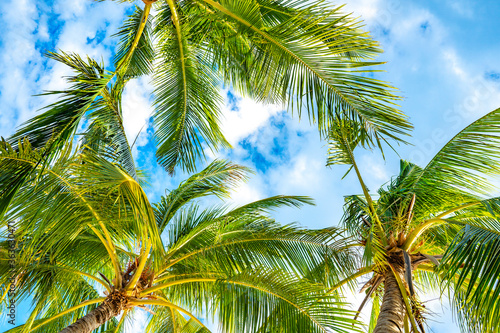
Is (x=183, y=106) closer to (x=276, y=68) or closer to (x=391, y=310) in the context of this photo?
(x=276, y=68)

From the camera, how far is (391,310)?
440cm

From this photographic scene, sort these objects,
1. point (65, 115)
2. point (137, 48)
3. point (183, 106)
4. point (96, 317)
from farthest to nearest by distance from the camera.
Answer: point (137, 48) → point (183, 106) → point (96, 317) → point (65, 115)

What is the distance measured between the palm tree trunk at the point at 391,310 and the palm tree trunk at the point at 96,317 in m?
3.03

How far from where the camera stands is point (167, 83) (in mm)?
6883

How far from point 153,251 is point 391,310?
2607 millimetres

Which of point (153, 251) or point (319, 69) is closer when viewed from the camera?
point (319, 69)

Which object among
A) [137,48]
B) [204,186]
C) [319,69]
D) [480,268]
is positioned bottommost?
[480,268]

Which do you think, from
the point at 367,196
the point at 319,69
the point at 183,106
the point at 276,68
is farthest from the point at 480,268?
the point at 183,106

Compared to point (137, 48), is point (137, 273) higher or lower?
lower

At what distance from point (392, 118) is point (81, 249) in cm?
447

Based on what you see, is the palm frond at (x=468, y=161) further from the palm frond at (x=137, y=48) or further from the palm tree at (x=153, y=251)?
the palm frond at (x=137, y=48)

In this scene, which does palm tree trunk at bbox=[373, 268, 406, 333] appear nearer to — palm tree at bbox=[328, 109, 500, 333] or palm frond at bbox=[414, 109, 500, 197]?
palm tree at bbox=[328, 109, 500, 333]

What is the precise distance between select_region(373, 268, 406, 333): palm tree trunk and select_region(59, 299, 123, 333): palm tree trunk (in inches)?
119

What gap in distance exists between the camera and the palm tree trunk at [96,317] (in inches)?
175
